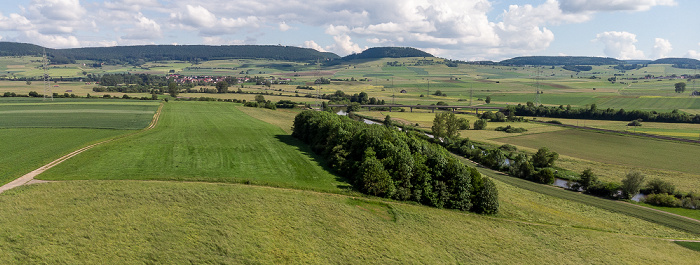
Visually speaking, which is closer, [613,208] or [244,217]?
[244,217]

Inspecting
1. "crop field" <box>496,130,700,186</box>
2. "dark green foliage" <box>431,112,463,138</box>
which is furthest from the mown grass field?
"crop field" <box>496,130,700,186</box>

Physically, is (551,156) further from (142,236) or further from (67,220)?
(67,220)

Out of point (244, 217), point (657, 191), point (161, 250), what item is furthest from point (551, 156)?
point (161, 250)

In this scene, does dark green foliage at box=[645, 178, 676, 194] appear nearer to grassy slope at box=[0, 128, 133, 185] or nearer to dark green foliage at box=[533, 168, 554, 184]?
dark green foliage at box=[533, 168, 554, 184]

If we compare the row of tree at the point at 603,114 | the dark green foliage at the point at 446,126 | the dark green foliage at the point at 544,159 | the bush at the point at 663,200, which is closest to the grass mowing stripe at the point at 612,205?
the bush at the point at 663,200

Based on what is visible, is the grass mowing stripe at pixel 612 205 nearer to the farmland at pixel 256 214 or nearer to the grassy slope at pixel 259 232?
the farmland at pixel 256 214

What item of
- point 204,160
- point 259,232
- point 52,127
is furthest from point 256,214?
point 52,127

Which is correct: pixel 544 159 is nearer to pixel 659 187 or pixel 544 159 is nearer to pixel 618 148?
pixel 659 187
